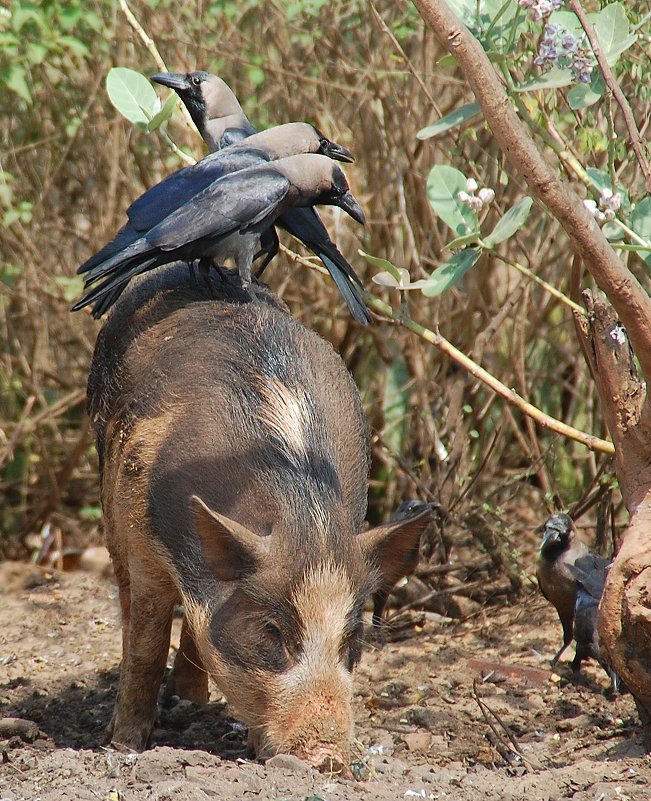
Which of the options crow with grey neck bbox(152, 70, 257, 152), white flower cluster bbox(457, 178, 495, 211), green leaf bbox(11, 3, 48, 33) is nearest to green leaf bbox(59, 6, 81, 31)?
green leaf bbox(11, 3, 48, 33)

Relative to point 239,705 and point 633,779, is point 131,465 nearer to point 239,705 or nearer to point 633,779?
point 239,705

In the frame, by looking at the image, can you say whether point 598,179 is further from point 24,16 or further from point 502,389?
point 24,16

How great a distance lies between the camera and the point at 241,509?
3.73m

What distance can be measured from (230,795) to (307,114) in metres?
4.80

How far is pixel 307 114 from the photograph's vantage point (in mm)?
6895

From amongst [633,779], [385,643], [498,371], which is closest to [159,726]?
[385,643]

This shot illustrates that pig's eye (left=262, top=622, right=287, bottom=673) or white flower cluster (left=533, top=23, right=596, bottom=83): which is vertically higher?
white flower cluster (left=533, top=23, right=596, bottom=83)

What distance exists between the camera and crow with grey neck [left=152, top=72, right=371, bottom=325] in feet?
15.5

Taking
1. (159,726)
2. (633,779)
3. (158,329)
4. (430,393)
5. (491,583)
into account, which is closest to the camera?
(633,779)

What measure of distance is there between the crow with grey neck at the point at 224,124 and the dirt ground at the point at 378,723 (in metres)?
1.82

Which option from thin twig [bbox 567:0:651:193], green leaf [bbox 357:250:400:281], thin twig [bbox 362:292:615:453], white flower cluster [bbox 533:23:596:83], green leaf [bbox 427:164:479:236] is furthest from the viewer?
thin twig [bbox 362:292:615:453]

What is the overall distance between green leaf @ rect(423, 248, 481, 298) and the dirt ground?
1643mm

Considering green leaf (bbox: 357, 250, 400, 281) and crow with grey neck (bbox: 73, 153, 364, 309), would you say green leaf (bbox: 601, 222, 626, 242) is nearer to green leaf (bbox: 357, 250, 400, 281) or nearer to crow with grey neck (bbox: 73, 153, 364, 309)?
green leaf (bbox: 357, 250, 400, 281)

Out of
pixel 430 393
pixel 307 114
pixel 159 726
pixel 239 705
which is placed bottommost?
pixel 159 726
